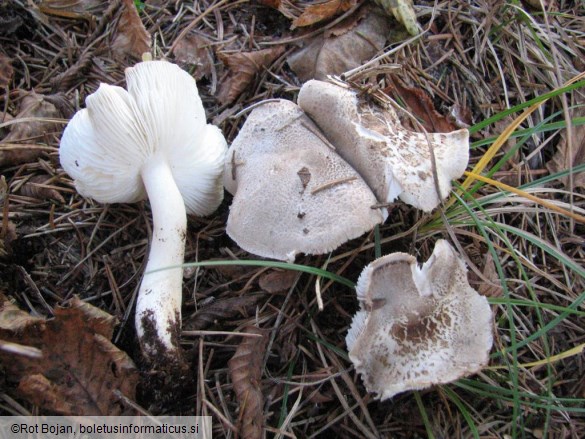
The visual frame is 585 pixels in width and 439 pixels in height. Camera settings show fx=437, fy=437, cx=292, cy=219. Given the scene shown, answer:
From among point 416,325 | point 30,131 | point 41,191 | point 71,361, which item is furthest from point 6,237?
point 416,325

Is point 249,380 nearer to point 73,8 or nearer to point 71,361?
point 71,361

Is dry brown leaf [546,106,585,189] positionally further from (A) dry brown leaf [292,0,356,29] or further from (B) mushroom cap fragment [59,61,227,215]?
(B) mushroom cap fragment [59,61,227,215]

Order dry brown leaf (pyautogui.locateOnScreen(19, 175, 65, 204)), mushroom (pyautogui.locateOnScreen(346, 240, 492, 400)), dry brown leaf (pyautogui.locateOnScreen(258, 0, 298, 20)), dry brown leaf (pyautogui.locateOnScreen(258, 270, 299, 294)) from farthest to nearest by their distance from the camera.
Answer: dry brown leaf (pyautogui.locateOnScreen(258, 0, 298, 20))
dry brown leaf (pyautogui.locateOnScreen(19, 175, 65, 204))
dry brown leaf (pyautogui.locateOnScreen(258, 270, 299, 294))
mushroom (pyautogui.locateOnScreen(346, 240, 492, 400))

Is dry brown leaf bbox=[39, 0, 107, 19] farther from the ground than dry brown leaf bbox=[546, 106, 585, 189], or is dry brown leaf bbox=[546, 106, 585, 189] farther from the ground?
dry brown leaf bbox=[39, 0, 107, 19]

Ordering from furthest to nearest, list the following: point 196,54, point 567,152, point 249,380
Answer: point 196,54
point 567,152
point 249,380

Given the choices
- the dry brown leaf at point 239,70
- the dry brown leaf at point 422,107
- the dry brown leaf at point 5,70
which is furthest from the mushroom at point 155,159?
the dry brown leaf at point 422,107

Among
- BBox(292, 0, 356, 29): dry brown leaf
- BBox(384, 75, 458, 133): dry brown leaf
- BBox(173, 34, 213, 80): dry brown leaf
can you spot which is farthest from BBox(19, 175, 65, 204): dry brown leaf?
BBox(384, 75, 458, 133): dry brown leaf

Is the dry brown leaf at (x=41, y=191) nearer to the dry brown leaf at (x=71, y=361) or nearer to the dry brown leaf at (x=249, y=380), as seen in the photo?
the dry brown leaf at (x=71, y=361)
